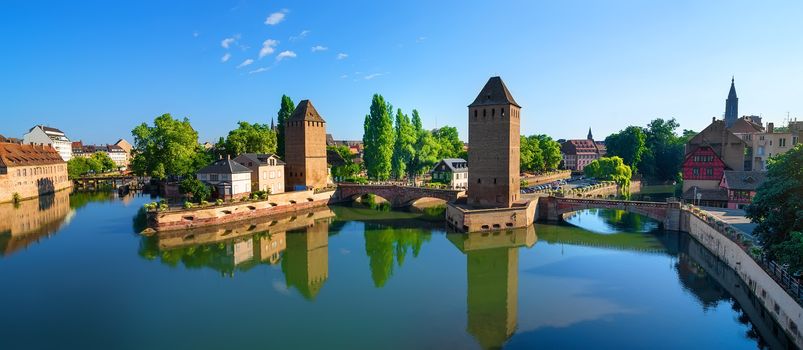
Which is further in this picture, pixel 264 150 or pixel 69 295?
pixel 264 150

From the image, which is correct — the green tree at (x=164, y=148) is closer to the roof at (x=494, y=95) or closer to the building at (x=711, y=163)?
the roof at (x=494, y=95)

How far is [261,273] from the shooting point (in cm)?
2573

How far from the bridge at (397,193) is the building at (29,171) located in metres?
34.6

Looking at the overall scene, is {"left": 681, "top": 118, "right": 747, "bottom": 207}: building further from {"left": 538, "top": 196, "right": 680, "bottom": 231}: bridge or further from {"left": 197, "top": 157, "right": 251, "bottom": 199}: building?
{"left": 197, "top": 157, "right": 251, "bottom": 199}: building

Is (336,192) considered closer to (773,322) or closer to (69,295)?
(69,295)

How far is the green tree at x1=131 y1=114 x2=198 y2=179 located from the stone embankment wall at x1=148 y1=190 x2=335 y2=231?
1704 centimetres

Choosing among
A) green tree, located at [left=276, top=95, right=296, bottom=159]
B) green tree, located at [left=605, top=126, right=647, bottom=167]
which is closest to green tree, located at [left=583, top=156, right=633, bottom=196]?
green tree, located at [left=605, top=126, right=647, bottom=167]

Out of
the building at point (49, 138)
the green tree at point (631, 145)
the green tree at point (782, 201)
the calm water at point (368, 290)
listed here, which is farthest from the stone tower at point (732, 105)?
the building at point (49, 138)

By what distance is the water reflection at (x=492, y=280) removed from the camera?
17.7 metres

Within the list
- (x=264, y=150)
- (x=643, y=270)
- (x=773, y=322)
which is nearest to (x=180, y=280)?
(x=643, y=270)

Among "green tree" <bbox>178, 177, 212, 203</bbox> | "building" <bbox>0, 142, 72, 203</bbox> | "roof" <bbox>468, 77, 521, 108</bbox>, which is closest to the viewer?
"roof" <bbox>468, 77, 521, 108</bbox>

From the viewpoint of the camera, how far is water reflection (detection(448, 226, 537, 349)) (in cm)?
1767

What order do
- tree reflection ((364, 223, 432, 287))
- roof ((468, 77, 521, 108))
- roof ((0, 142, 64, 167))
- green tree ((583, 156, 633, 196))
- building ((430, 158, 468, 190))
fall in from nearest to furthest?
tree reflection ((364, 223, 432, 287))
roof ((468, 77, 521, 108))
roof ((0, 142, 64, 167))
building ((430, 158, 468, 190))
green tree ((583, 156, 633, 196))

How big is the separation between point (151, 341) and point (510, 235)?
2493cm
